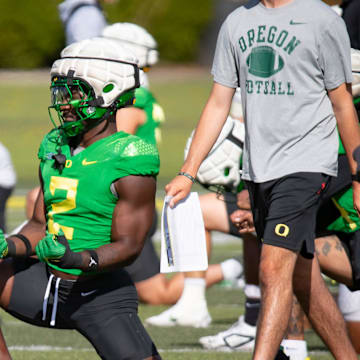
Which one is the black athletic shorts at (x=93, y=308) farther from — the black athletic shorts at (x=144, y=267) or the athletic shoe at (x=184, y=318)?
the black athletic shorts at (x=144, y=267)

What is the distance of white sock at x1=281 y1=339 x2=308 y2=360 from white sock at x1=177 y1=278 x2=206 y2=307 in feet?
5.80

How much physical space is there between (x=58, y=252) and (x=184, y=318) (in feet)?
9.95

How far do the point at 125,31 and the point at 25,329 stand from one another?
2070 millimetres

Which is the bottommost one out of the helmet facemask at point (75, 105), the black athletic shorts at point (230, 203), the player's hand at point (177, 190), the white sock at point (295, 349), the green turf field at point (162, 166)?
the green turf field at point (162, 166)

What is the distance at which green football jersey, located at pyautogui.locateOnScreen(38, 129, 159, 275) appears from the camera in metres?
4.63

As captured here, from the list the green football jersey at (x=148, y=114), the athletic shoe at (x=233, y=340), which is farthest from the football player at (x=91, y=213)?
the green football jersey at (x=148, y=114)

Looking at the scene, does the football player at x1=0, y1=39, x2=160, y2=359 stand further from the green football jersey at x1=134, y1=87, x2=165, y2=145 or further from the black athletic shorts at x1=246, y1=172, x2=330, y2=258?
the green football jersey at x1=134, y1=87, x2=165, y2=145

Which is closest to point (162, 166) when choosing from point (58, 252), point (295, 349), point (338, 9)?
point (338, 9)

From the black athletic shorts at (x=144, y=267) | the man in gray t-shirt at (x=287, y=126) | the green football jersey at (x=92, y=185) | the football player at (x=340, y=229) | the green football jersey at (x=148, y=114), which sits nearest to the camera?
→ the green football jersey at (x=92, y=185)

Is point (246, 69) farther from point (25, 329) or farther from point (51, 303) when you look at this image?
point (25, 329)

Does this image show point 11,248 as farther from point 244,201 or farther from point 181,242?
point 244,201

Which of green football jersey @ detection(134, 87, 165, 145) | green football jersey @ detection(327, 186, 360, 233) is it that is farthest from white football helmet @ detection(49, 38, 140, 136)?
green football jersey @ detection(134, 87, 165, 145)

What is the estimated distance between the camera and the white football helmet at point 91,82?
4.78 metres

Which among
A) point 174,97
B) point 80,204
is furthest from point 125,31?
point 174,97
